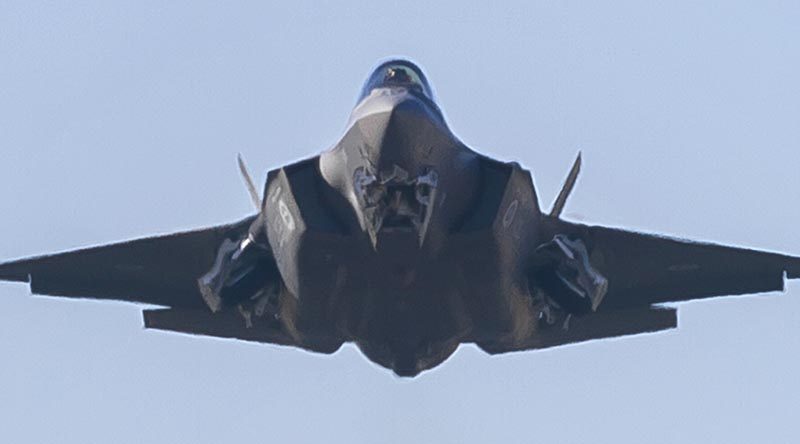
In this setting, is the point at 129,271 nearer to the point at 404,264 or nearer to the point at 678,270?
the point at 404,264

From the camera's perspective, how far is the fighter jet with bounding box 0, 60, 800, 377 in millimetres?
22125

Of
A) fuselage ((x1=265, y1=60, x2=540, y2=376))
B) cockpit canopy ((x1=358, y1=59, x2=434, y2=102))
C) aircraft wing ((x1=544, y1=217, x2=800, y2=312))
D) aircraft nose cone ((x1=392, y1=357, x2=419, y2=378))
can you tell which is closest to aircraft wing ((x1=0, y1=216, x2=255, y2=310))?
fuselage ((x1=265, y1=60, x2=540, y2=376))

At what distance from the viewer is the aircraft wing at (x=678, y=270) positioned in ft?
85.5

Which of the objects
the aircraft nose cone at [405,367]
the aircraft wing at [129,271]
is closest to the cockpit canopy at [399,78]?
the aircraft nose cone at [405,367]

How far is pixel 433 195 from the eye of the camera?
71.7ft

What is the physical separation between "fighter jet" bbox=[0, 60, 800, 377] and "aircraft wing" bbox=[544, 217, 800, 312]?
20 mm

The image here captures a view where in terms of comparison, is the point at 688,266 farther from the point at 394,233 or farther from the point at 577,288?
the point at 394,233

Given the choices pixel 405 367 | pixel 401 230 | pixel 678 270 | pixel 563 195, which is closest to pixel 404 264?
pixel 401 230

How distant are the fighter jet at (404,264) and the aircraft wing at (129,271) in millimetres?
20

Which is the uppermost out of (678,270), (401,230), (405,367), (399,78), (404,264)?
(399,78)

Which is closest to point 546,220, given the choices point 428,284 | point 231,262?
point 428,284

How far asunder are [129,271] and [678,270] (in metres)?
7.57

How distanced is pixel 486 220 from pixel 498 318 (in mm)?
1557

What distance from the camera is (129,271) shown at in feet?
86.9
